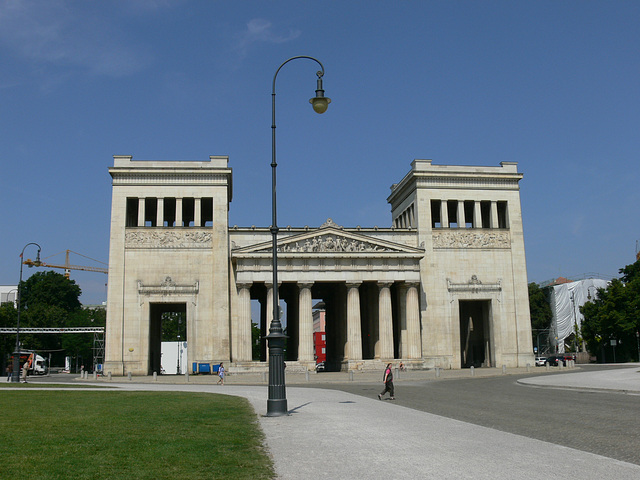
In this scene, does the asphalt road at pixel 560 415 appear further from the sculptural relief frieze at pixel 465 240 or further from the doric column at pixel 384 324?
the sculptural relief frieze at pixel 465 240

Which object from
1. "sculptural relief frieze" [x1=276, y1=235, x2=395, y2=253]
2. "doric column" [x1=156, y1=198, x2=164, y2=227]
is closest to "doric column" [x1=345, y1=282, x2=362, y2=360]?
"sculptural relief frieze" [x1=276, y1=235, x2=395, y2=253]

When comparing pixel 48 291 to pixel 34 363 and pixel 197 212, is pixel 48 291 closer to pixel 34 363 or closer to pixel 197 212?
pixel 34 363

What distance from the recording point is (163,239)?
73812 millimetres

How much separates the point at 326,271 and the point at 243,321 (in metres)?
10.8

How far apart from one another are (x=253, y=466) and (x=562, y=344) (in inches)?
4541

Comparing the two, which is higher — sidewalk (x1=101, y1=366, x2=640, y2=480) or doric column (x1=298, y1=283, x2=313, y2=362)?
doric column (x1=298, y1=283, x2=313, y2=362)

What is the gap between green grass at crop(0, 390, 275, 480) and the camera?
34.2ft

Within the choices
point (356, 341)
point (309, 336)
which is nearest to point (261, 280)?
point (309, 336)

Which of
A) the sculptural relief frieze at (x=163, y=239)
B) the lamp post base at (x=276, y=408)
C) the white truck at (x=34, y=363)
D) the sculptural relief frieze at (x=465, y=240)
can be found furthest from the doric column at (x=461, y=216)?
the white truck at (x=34, y=363)

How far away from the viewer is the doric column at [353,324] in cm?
7175

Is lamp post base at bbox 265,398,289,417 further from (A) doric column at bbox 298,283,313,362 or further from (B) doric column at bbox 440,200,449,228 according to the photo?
(B) doric column at bbox 440,200,449,228

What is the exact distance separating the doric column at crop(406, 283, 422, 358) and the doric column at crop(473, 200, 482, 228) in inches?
489

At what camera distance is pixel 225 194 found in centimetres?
7594

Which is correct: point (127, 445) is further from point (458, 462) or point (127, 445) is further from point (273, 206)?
point (273, 206)
